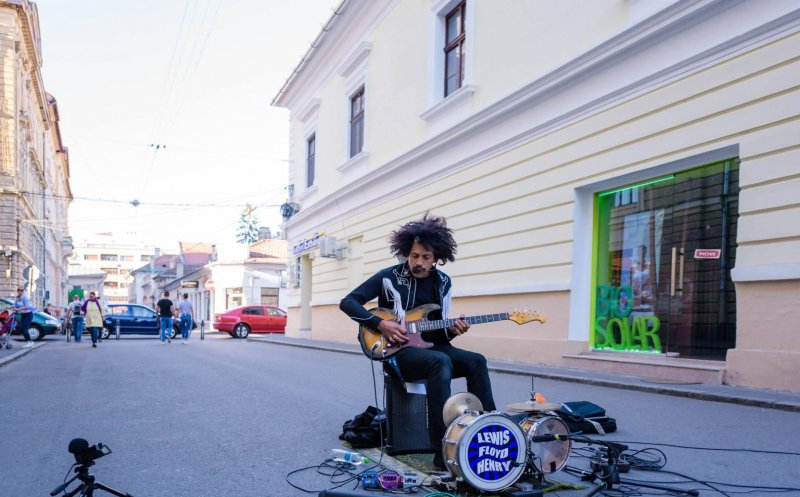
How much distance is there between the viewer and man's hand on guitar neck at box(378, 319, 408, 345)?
171 inches

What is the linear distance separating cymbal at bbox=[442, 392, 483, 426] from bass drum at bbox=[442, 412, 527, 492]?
30 centimetres

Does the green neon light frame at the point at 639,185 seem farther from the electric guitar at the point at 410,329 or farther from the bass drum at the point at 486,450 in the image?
the bass drum at the point at 486,450

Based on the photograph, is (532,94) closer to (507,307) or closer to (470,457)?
(507,307)

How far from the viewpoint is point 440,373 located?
4121 millimetres

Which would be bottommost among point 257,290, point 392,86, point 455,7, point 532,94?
point 257,290

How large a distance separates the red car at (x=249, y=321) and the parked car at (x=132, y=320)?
3.03 meters

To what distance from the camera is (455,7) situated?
14594 mm

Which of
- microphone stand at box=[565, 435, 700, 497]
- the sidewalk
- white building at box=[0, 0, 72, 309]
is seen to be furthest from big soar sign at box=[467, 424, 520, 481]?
white building at box=[0, 0, 72, 309]

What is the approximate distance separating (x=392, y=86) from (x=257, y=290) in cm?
2986

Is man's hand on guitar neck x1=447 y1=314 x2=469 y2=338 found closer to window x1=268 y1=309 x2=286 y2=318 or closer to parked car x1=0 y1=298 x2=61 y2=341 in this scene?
parked car x1=0 y1=298 x2=61 y2=341

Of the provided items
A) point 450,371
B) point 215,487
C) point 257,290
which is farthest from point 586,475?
point 257,290

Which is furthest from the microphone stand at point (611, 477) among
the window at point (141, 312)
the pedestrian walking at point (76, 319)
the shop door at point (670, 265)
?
the window at point (141, 312)

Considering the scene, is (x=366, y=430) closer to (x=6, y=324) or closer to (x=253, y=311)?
(x=6, y=324)

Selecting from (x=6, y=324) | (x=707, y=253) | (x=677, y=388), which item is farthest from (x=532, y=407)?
(x=6, y=324)
